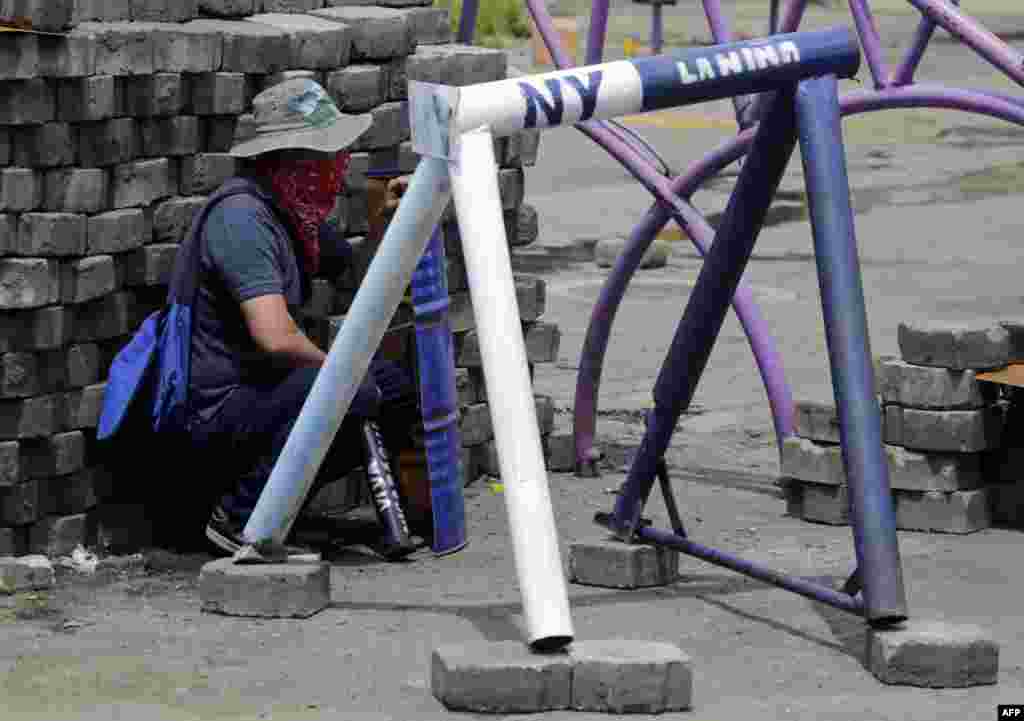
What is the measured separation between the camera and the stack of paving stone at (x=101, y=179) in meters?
5.58

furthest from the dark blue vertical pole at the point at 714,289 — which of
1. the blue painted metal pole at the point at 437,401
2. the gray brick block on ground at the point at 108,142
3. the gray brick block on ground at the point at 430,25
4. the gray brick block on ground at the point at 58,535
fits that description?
the gray brick block on ground at the point at 430,25

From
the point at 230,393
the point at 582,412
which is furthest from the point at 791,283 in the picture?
the point at 230,393

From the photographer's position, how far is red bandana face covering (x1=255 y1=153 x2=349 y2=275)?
5941mm

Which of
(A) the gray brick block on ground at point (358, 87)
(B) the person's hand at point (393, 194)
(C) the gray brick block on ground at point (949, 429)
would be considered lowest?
(C) the gray brick block on ground at point (949, 429)

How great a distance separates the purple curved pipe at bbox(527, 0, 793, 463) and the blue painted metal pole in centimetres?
73

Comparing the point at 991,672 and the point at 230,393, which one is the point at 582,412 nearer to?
the point at 230,393

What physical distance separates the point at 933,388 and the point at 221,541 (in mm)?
1949

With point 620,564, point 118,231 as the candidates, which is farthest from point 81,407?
point 620,564

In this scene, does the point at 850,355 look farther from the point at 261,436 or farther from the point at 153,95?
the point at 153,95

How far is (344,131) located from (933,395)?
5.71 feet

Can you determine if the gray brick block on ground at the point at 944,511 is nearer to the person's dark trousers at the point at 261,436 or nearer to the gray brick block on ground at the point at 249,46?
the person's dark trousers at the point at 261,436

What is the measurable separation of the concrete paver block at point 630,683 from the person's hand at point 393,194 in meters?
2.08

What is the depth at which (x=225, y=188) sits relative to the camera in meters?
5.89

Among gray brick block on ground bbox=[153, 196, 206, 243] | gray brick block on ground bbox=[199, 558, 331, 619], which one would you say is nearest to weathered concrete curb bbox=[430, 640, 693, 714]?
gray brick block on ground bbox=[199, 558, 331, 619]
